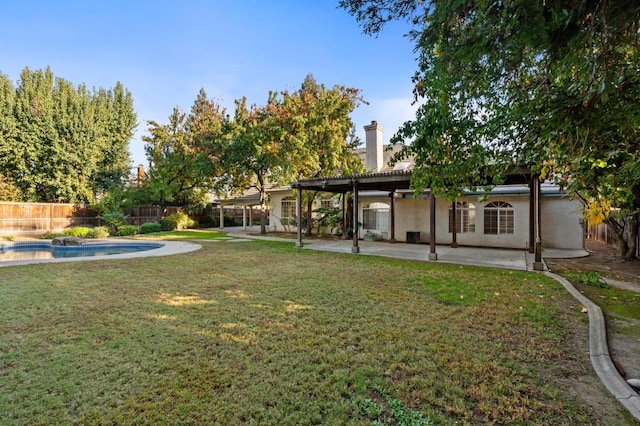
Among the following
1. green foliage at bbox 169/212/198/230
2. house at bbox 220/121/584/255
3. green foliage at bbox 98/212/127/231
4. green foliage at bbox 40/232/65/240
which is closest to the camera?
house at bbox 220/121/584/255

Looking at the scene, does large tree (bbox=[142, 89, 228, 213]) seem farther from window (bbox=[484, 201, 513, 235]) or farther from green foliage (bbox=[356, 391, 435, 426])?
green foliage (bbox=[356, 391, 435, 426])

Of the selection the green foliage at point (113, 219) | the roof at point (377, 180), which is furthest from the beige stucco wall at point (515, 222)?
the green foliage at point (113, 219)

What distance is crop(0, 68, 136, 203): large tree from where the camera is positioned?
21.4 meters

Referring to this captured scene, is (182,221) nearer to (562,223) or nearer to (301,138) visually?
(301,138)

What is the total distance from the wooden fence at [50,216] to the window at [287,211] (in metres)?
9.93

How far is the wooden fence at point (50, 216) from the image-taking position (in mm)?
18875

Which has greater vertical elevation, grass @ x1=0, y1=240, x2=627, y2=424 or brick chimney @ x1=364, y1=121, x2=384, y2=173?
brick chimney @ x1=364, y1=121, x2=384, y2=173

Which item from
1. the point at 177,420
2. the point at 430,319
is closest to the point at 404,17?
the point at 430,319

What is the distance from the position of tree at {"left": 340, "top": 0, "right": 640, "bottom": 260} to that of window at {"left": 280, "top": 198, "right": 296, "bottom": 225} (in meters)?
16.4

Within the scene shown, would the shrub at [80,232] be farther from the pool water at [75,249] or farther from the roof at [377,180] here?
the roof at [377,180]

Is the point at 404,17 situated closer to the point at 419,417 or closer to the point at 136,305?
the point at 419,417

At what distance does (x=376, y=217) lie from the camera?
57.5ft

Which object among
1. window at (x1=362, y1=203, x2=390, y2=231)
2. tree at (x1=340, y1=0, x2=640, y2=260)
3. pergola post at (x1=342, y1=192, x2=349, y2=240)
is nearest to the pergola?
window at (x1=362, y1=203, x2=390, y2=231)

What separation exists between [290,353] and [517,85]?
5.01 meters
